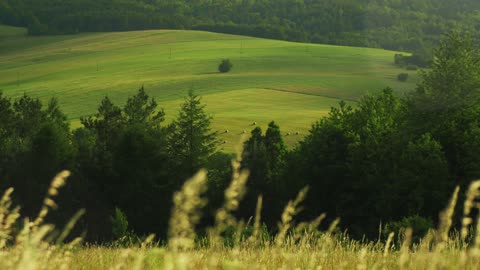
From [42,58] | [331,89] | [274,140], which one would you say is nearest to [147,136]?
[274,140]

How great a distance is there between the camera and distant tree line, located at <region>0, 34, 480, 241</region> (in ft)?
163

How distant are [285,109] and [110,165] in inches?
2407

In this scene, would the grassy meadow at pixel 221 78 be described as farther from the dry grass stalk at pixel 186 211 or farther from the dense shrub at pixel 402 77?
the dry grass stalk at pixel 186 211

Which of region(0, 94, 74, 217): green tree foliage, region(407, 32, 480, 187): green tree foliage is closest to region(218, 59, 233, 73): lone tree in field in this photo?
region(0, 94, 74, 217): green tree foliage

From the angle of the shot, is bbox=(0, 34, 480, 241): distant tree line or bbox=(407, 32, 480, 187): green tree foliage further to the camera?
bbox=(407, 32, 480, 187): green tree foliage

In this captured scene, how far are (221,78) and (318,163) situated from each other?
9877cm

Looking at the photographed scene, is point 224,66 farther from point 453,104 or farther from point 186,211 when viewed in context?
point 186,211

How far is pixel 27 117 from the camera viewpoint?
98438 millimetres

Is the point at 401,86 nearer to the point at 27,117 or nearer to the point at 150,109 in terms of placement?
the point at 150,109

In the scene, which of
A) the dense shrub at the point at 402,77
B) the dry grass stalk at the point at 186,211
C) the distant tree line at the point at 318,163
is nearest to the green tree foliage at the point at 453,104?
the distant tree line at the point at 318,163

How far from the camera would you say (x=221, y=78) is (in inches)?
6083

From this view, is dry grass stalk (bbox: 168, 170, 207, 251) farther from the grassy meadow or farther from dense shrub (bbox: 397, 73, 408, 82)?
dense shrub (bbox: 397, 73, 408, 82)

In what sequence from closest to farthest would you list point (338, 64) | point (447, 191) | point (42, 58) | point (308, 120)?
point (447, 191) < point (308, 120) < point (338, 64) < point (42, 58)

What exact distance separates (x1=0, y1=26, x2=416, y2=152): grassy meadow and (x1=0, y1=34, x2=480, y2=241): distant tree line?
27512mm
